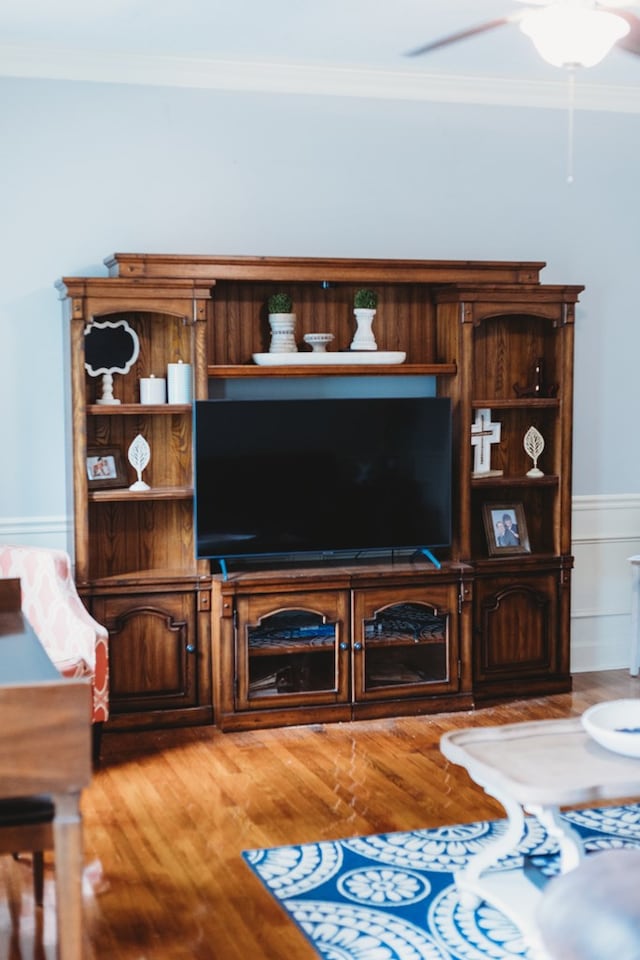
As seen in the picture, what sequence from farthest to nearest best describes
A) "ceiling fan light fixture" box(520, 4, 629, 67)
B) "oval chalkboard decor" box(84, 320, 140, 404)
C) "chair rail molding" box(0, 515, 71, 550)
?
1. "chair rail molding" box(0, 515, 71, 550)
2. "oval chalkboard decor" box(84, 320, 140, 404)
3. "ceiling fan light fixture" box(520, 4, 629, 67)

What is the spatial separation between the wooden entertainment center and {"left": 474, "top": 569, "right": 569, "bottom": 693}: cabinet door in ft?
0.03

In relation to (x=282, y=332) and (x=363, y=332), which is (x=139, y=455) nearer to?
(x=282, y=332)

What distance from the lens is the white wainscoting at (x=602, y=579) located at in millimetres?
Result: 5883

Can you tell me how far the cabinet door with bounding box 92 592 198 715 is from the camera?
4883 millimetres

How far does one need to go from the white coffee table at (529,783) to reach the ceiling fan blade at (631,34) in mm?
1893

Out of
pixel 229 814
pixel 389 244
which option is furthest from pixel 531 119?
pixel 229 814

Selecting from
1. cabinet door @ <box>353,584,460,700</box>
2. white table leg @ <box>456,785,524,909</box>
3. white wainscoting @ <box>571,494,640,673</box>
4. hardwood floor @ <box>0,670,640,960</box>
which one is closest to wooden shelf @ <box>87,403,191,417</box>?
cabinet door @ <box>353,584,460,700</box>

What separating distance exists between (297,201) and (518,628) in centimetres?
220

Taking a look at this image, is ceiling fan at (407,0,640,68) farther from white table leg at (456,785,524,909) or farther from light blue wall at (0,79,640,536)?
light blue wall at (0,79,640,536)

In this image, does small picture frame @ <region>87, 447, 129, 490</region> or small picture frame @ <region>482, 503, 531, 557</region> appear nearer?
small picture frame @ <region>87, 447, 129, 490</region>

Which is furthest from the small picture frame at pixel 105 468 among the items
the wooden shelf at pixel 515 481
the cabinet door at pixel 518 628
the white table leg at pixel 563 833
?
the white table leg at pixel 563 833

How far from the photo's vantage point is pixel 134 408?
15.9ft

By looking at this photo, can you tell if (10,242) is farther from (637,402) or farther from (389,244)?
(637,402)

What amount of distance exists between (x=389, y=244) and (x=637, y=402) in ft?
5.00
